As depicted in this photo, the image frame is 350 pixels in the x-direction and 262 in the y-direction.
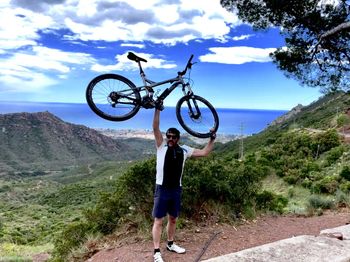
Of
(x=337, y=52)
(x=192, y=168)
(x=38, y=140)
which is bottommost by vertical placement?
(x=38, y=140)

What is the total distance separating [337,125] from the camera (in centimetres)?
4144

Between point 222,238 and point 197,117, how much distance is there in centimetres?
200

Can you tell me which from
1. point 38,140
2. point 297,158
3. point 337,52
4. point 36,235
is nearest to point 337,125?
point 297,158

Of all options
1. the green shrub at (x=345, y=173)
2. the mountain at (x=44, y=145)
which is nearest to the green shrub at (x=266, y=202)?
the green shrub at (x=345, y=173)

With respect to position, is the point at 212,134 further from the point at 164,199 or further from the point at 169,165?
the point at 164,199

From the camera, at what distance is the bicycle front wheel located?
630 centimetres

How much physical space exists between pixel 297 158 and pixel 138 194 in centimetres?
2739

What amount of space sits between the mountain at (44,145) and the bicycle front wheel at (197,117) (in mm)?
135849

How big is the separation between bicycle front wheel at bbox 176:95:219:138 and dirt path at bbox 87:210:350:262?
1.68m

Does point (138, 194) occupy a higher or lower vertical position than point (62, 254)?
higher

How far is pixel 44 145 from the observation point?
153625 mm

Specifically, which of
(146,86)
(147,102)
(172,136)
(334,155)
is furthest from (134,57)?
(334,155)

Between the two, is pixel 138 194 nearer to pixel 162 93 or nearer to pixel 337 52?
pixel 162 93

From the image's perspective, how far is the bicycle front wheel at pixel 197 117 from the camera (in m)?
6.30
